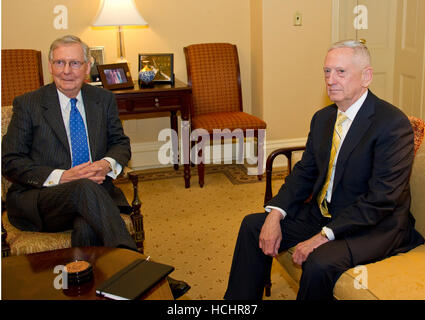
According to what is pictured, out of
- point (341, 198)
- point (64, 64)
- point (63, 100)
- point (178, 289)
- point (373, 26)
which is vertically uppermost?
point (373, 26)

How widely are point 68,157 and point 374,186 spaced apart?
1.50 m

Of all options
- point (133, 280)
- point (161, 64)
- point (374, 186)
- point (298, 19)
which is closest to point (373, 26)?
point (298, 19)

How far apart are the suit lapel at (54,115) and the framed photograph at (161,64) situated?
1.75 metres

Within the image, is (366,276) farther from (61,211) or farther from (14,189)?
(14,189)

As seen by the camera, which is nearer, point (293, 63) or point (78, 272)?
point (78, 272)

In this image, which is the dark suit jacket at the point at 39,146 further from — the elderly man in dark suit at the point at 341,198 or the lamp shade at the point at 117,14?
the lamp shade at the point at 117,14

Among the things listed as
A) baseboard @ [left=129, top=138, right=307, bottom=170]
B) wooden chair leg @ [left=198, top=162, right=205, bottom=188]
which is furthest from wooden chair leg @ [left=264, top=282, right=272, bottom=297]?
baseboard @ [left=129, top=138, right=307, bottom=170]

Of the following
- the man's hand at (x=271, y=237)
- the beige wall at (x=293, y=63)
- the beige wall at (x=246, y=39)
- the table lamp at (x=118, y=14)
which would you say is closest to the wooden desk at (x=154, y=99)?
the table lamp at (x=118, y=14)

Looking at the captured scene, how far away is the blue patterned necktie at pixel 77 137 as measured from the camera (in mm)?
2623

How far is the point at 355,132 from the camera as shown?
215cm

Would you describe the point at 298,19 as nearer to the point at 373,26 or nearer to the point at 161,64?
the point at 373,26

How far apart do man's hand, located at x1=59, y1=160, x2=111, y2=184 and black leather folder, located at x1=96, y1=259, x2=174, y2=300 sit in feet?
2.47

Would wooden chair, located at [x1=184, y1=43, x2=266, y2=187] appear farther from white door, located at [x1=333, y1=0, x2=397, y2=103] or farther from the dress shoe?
the dress shoe
